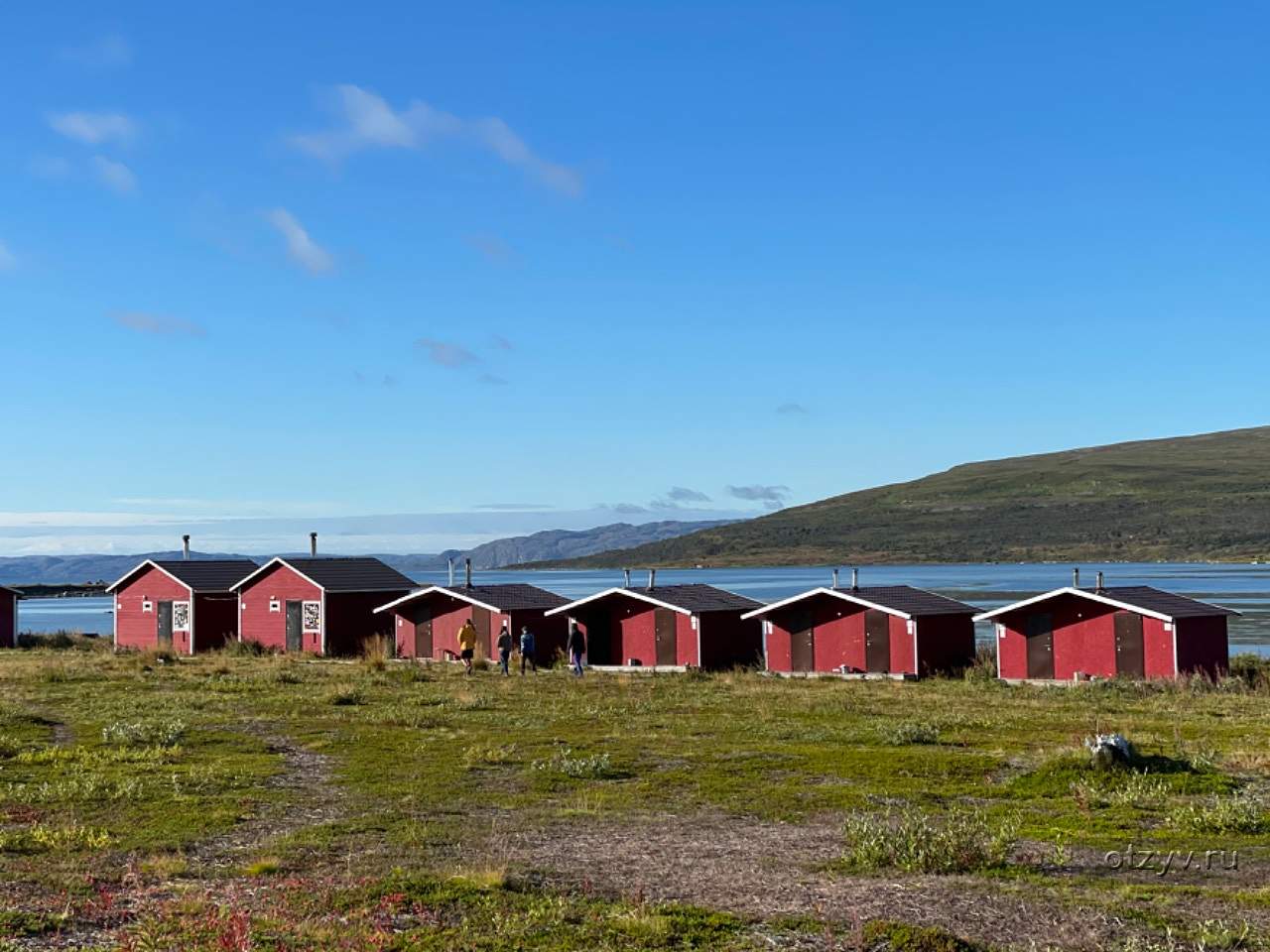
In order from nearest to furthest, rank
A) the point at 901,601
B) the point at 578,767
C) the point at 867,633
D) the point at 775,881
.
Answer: the point at 775,881
the point at 578,767
the point at 867,633
the point at 901,601

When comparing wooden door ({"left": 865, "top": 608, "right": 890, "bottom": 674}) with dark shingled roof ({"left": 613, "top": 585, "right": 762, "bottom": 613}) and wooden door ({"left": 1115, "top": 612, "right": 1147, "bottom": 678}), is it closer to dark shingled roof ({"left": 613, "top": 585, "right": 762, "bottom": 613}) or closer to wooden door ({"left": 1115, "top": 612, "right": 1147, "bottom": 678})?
dark shingled roof ({"left": 613, "top": 585, "right": 762, "bottom": 613})

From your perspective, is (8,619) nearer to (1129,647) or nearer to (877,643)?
(877,643)

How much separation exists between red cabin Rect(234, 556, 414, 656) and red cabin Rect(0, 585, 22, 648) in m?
10.2

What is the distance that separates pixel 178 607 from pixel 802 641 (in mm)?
25702

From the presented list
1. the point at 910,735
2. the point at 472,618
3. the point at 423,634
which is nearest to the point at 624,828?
the point at 910,735

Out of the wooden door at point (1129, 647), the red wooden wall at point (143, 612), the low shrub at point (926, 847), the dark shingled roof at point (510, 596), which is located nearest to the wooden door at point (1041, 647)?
the wooden door at point (1129, 647)

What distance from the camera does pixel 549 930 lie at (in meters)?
9.95

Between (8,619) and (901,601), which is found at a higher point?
(901,601)

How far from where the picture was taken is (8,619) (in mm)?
56531

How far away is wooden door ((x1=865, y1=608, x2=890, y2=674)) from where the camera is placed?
133 ft

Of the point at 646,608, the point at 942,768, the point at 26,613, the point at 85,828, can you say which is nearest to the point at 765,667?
the point at 646,608

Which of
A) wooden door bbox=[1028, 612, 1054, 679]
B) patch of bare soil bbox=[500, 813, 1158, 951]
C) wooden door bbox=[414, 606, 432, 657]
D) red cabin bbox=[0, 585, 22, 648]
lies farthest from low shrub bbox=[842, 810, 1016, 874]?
red cabin bbox=[0, 585, 22, 648]

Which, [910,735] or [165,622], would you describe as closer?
[910,735]

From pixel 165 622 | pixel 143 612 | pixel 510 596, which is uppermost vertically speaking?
pixel 510 596
